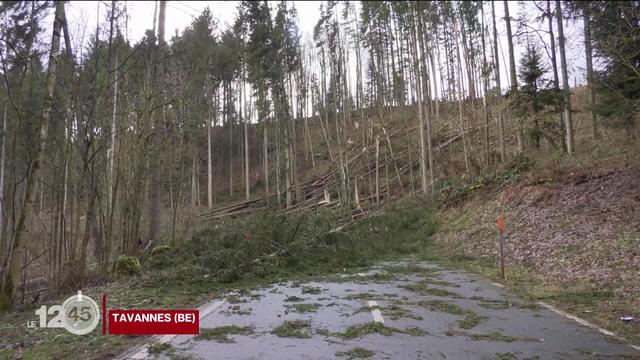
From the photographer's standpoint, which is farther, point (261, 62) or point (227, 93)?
point (227, 93)

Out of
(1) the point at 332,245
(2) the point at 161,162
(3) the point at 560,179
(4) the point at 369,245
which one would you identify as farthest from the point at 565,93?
(2) the point at 161,162

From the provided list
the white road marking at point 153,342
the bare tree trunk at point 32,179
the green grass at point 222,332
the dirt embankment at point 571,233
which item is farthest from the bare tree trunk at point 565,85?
the bare tree trunk at point 32,179

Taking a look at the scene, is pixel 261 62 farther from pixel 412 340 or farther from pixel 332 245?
pixel 412 340

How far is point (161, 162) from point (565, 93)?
55.1 feet

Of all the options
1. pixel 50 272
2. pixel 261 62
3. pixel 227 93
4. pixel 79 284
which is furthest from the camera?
pixel 227 93

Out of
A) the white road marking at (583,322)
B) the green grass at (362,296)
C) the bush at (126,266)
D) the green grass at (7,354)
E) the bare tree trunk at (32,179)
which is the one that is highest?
the bare tree trunk at (32,179)

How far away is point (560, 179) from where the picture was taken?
16.3 meters

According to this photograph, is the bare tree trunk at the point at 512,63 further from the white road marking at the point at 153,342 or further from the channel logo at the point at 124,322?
the channel logo at the point at 124,322
